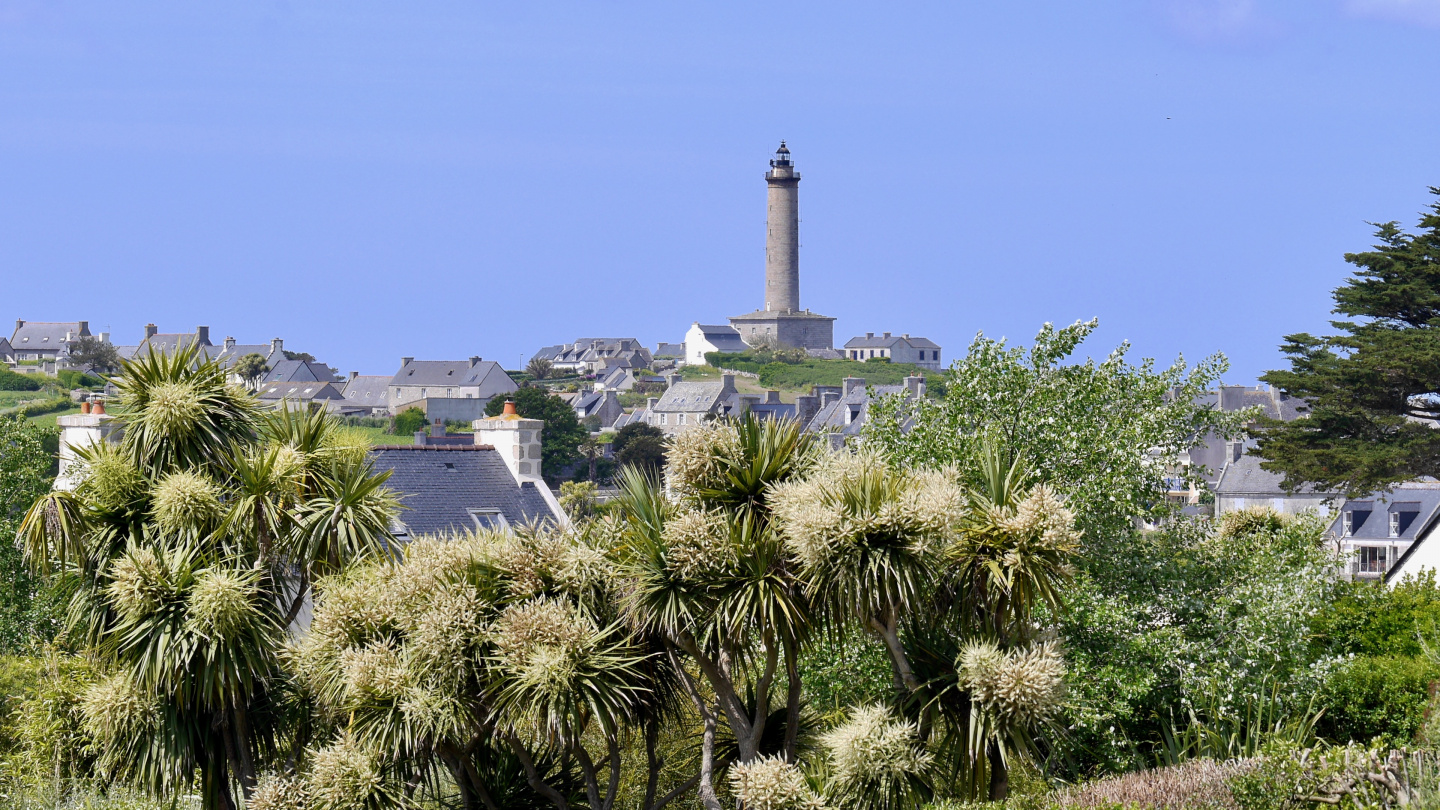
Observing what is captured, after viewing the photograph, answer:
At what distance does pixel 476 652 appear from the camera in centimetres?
1199

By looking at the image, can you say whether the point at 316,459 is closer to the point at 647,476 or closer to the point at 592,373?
the point at 647,476

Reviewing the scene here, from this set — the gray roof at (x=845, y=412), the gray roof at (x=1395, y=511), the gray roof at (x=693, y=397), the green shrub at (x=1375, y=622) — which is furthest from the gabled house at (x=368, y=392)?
the green shrub at (x=1375, y=622)

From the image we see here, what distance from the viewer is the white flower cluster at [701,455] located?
1174cm

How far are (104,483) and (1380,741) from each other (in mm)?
11417

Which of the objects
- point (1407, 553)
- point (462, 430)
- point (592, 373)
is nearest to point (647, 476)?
point (1407, 553)

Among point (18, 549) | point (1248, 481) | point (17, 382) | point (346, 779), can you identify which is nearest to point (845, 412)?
point (1248, 481)

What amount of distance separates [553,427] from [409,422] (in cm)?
2985

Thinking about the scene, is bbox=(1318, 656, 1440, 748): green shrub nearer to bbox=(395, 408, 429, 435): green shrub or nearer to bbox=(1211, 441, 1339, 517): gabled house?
bbox=(1211, 441, 1339, 517): gabled house

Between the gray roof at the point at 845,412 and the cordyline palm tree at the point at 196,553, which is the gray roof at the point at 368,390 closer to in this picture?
the gray roof at the point at 845,412

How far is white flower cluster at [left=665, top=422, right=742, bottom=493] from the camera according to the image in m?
11.7

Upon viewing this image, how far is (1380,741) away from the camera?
11094 millimetres

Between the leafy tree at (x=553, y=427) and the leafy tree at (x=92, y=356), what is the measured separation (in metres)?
48.7

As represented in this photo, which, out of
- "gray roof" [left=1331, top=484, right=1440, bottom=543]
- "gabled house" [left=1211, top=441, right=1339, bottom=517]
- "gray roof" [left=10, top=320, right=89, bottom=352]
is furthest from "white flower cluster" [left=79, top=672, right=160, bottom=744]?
"gray roof" [left=10, top=320, right=89, bottom=352]

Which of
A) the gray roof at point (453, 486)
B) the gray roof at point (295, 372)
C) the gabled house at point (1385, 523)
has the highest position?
the gray roof at point (295, 372)
